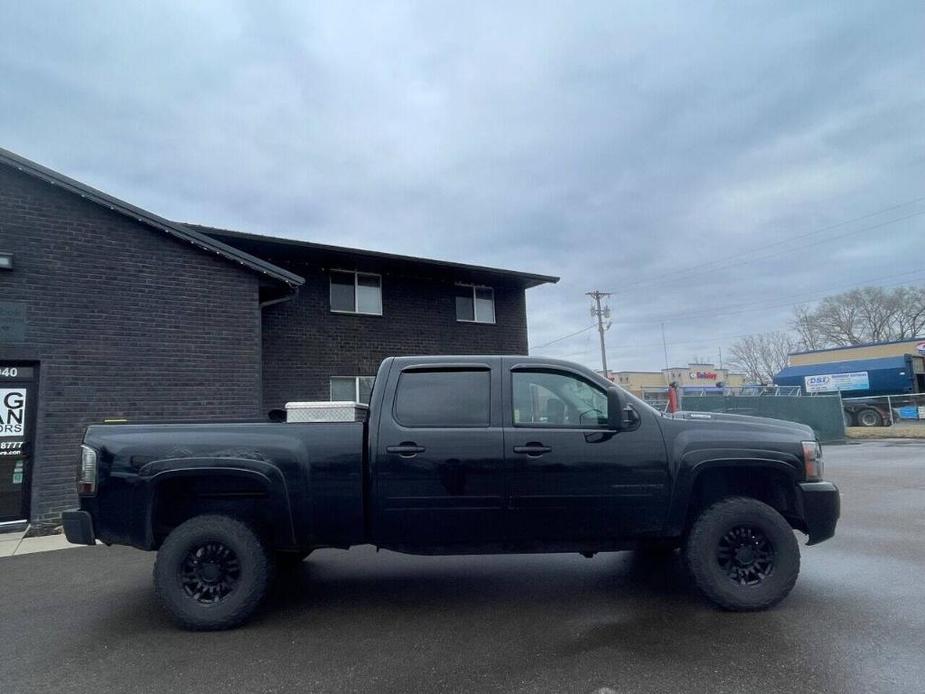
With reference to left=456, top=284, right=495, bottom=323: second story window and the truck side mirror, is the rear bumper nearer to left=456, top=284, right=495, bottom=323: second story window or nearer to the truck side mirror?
the truck side mirror

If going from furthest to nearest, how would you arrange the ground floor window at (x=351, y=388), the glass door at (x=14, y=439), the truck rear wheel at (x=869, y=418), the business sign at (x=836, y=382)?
1. the business sign at (x=836, y=382)
2. the truck rear wheel at (x=869, y=418)
3. the ground floor window at (x=351, y=388)
4. the glass door at (x=14, y=439)

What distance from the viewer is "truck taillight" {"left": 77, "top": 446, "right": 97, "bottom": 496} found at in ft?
14.5

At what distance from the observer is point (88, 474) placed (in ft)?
14.5

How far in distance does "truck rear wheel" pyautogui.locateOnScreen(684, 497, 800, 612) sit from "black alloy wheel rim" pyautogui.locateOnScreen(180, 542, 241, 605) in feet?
10.8

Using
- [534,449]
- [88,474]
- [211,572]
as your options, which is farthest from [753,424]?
[88,474]

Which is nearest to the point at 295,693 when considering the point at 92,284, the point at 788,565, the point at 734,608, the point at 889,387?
the point at 734,608

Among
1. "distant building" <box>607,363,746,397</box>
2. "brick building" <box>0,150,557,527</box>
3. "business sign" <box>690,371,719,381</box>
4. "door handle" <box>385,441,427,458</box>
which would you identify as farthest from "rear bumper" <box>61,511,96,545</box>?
"business sign" <box>690,371,719,381</box>

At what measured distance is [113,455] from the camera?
4.44m

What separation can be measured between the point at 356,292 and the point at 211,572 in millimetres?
10321

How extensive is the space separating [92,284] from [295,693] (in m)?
7.69

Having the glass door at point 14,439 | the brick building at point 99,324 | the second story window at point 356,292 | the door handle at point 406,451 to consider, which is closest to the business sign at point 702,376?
the second story window at point 356,292

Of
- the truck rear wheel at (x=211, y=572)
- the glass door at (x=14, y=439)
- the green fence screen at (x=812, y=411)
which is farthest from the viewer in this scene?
the green fence screen at (x=812, y=411)

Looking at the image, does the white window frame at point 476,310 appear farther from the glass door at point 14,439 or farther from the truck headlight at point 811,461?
the truck headlight at point 811,461

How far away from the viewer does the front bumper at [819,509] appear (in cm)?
451
